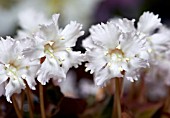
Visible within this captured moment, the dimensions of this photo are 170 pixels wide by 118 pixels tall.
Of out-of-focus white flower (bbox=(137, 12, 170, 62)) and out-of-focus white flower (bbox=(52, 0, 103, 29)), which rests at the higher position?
out-of-focus white flower (bbox=(52, 0, 103, 29))

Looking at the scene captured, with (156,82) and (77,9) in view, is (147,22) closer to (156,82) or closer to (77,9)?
(156,82)

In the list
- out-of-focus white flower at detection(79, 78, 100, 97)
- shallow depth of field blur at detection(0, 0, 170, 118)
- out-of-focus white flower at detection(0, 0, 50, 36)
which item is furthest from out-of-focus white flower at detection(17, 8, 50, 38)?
out-of-focus white flower at detection(0, 0, 50, 36)

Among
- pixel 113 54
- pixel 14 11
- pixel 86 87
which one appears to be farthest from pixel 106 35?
pixel 14 11

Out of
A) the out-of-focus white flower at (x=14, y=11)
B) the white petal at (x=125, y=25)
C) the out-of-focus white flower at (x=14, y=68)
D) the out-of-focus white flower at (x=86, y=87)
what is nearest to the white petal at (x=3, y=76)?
the out-of-focus white flower at (x=14, y=68)

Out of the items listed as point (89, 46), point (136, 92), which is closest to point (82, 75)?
point (136, 92)

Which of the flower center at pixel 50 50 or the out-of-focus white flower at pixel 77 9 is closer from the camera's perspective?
the flower center at pixel 50 50

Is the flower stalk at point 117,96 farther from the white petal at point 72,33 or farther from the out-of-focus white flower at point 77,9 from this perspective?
the out-of-focus white flower at point 77,9

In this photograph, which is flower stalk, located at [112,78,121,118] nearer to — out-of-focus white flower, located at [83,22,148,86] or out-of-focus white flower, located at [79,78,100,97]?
out-of-focus white flower, located at [83,22,148,86]

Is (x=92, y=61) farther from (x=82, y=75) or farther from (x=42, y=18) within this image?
(x=82, y=75)
